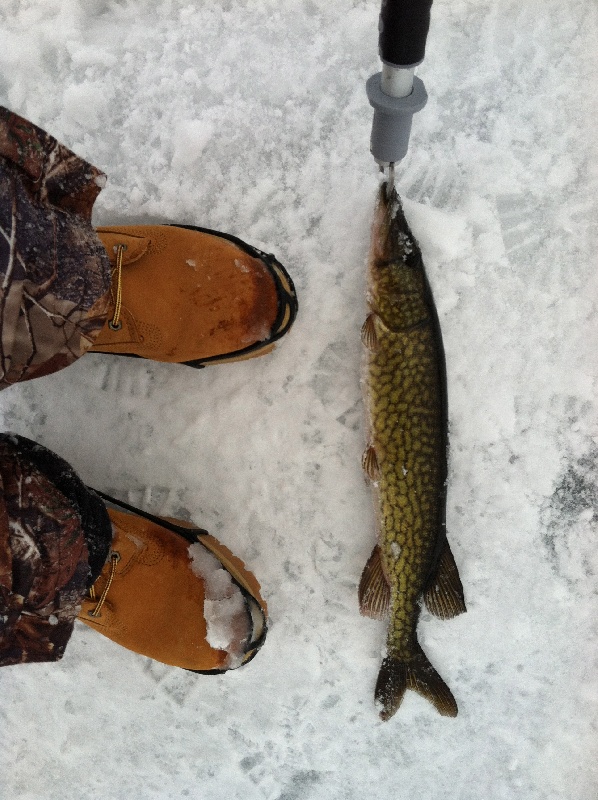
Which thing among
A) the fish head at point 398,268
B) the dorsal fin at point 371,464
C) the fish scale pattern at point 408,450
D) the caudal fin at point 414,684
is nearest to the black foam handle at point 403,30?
the fish head at point 398,268

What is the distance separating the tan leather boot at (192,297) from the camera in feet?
3.73

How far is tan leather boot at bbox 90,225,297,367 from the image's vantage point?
114 cm

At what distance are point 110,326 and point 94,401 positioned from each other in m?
0.31

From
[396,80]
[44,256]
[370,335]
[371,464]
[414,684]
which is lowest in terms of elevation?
[414,684]

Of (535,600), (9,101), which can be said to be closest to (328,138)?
(9,101)

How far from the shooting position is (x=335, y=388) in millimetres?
1326

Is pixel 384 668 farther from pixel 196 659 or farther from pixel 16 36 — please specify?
pixel 16 36

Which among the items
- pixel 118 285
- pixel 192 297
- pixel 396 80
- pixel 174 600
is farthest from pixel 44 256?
pixel 174 600

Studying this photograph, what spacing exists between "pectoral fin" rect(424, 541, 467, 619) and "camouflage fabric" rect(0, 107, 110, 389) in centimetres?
80

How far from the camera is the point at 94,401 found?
1.37 meters

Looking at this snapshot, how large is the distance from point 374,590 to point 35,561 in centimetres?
68

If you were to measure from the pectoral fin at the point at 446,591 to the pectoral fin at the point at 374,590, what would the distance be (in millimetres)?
85

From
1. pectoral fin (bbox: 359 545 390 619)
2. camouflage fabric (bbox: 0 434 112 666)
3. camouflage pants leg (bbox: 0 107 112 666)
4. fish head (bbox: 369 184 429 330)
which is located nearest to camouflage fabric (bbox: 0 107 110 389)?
camouflage pants leg (bbox: 0 107 112 666)

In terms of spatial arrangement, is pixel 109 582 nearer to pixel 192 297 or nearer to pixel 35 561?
pixel 35 561
